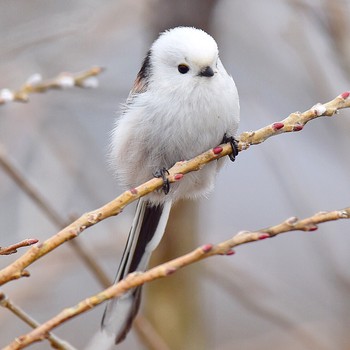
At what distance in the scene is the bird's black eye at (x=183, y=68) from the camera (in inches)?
63.9

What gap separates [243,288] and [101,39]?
953 millimetres

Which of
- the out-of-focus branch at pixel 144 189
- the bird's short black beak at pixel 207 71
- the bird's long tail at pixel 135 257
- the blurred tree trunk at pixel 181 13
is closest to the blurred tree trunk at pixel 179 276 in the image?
the blurred tree trunk at pixel 181 13

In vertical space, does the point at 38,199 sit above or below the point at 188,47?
below

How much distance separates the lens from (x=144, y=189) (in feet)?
3.52

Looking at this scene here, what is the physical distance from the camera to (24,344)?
870mm

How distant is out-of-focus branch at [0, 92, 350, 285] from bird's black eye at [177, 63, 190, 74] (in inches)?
15.3

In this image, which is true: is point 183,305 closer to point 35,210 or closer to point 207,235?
point 207,235

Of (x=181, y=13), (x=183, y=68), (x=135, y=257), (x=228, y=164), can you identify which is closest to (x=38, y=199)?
(x=135, y=257)

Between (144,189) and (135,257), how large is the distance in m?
0.67

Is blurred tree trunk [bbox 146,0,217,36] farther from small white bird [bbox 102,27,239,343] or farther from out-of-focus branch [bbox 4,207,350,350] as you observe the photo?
out-of-focus branch [bbox 4,207,350,350]

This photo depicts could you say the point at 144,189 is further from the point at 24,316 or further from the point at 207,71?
the point at 207,71

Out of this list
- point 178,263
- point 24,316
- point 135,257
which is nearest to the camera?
point 178,263

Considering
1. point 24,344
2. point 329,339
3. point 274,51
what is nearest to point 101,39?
point 274,51

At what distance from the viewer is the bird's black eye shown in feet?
5.32
